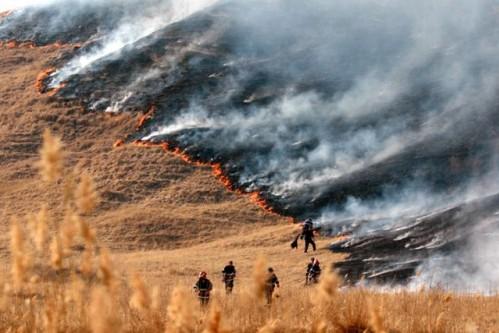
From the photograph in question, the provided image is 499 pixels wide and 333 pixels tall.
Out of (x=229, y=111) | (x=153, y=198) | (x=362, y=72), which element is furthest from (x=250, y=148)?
(x=362, y=72)

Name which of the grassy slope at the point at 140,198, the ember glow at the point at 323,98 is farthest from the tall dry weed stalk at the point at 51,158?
the ember glow at the point at 323,98

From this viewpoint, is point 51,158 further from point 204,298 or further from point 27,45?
point 27,45

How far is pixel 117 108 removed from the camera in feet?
203

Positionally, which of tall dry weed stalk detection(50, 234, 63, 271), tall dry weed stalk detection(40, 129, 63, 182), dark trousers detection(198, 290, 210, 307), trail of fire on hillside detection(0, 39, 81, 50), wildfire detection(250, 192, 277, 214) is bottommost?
A: dark trousers detection(198, 290, 210, 307)

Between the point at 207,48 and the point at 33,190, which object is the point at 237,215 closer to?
the point at 33,190

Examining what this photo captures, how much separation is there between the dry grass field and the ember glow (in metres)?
2.59

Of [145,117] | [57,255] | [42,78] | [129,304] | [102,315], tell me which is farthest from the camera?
[42,78]

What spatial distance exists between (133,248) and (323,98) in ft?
82.9

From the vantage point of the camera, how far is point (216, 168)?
179ft

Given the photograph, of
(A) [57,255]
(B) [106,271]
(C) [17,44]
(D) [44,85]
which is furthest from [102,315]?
(C) [17,44]

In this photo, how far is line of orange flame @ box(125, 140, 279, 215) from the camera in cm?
4962

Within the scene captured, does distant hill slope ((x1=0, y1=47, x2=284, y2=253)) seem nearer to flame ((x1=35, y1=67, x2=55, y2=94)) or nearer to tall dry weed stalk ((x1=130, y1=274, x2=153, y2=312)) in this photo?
flame ((x1=35, y1=67, x2=55, y2=94))

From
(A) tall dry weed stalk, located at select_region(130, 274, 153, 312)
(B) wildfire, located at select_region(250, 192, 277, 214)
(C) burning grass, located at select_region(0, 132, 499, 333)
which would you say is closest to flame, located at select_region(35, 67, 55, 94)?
(B) wildfire, located at select_region(250, 192, 277, 214)

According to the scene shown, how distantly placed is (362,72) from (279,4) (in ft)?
50.7
